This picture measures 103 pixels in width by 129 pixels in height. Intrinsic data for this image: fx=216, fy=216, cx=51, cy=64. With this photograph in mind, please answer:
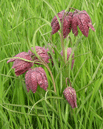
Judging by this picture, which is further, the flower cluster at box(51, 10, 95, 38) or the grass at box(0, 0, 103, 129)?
the grass at box(0, 0, 103, 129)

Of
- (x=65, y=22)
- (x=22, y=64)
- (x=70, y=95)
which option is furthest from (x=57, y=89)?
(x=65, y=22)

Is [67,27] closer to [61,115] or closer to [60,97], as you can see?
[60,97]

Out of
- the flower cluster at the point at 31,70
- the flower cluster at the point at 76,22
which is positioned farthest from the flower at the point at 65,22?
the flower cluster at the point at 31,70

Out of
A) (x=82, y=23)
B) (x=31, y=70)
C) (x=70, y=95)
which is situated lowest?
(x=70, y=95)

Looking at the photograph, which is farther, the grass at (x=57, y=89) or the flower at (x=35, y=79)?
the grass at (x=57, y=89)

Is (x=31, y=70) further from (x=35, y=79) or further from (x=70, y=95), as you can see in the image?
(x=70, y=95)

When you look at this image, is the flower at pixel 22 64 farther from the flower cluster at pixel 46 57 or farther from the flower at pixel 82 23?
the flower at pixel 82 23

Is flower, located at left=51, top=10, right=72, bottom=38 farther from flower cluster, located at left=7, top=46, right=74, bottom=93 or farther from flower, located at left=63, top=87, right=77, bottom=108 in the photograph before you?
flower, located at left=63, top=87, right=77, bottom=108

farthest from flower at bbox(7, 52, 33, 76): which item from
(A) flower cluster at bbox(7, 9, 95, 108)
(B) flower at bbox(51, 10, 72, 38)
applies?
(B) flower at bbox(51, 10, 72, 38)

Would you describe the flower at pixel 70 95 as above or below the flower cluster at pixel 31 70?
below
